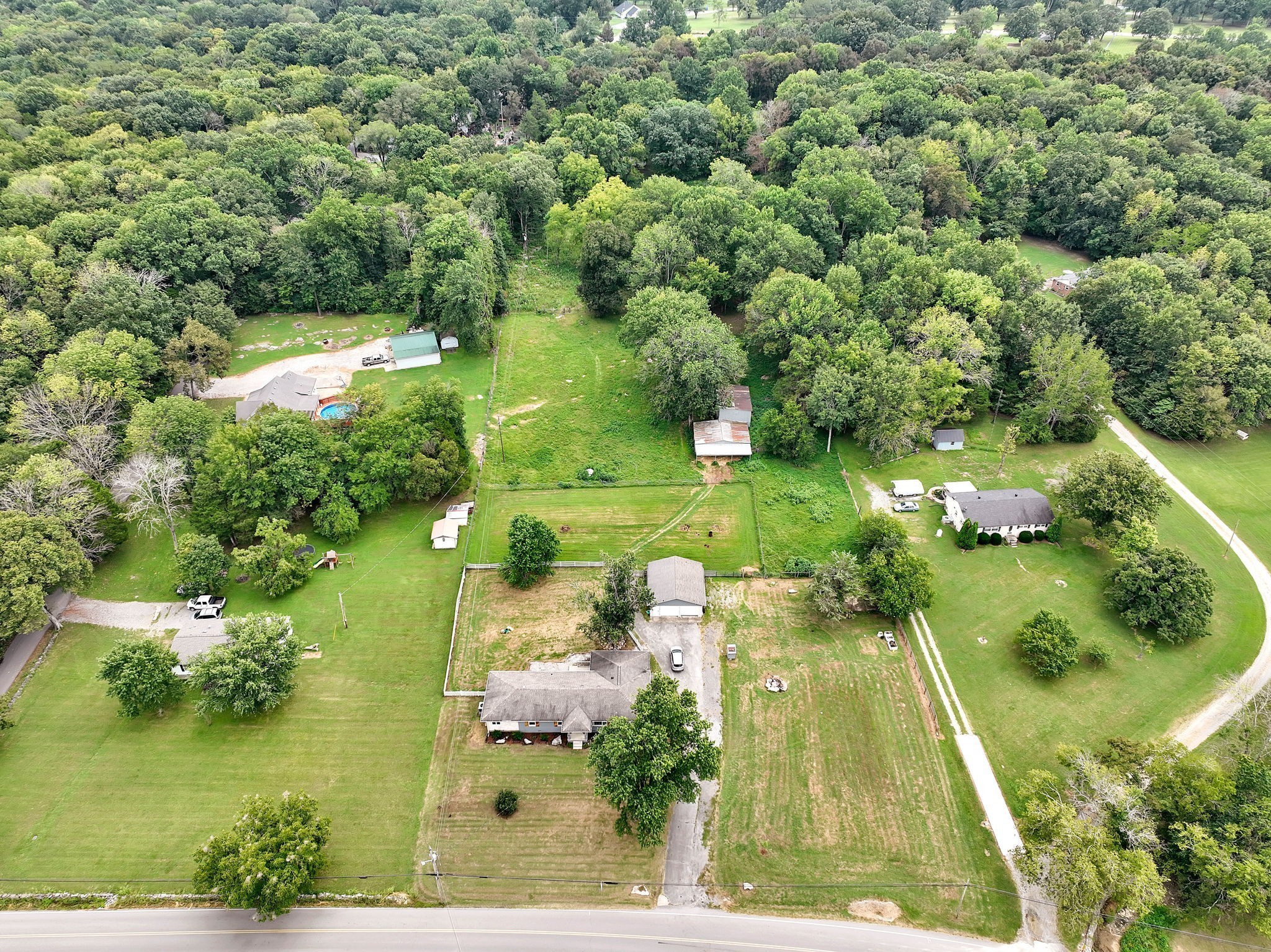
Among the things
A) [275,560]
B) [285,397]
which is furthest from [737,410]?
[285,397]

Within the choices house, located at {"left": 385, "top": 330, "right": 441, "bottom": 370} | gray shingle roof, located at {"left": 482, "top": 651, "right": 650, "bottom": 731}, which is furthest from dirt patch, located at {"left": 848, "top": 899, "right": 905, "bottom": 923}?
house, located at {"left": 385, "top": 330, "right": 441, "bottom": 370}

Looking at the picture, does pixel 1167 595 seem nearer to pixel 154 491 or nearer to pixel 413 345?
pixel 413 345

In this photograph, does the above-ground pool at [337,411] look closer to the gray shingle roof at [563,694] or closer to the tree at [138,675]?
the tree at [138,675]

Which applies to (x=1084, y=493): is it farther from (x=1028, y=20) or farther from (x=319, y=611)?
(x=1028, y=20)

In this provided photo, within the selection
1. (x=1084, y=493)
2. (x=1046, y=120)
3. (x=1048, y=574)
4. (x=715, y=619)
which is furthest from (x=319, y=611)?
(x=1046, y=120)

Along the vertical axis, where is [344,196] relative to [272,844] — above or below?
above

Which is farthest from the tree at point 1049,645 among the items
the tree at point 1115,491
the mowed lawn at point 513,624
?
the mowed lawn at point 513,624

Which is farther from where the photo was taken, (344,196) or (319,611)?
(344,196)
